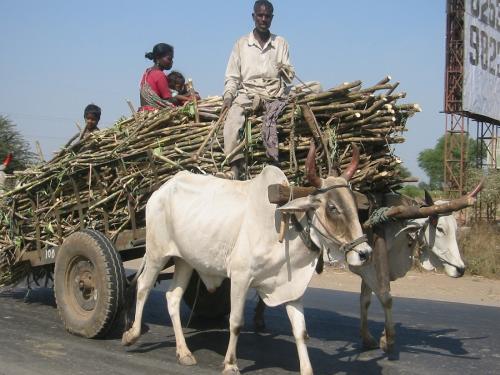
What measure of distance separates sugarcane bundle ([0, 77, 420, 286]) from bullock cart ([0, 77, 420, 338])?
10mm

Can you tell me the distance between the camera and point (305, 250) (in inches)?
216

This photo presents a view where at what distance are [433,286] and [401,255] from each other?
6.82 m

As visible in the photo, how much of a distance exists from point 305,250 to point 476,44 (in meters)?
19.2

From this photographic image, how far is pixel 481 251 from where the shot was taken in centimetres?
1546

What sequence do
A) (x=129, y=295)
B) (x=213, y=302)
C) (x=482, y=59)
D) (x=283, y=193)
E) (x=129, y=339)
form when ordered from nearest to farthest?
1. (x=283, y=193)
2. (x=129, y=339)
3. (x=129, y=295)
4. (x=213, y=302)
5. (x=482, y=59)

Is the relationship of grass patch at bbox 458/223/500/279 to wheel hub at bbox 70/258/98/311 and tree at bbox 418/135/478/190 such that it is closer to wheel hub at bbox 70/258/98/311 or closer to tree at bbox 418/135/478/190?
wheel hub at bbox 70/258/98/311

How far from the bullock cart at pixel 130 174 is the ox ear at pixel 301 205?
0.86 metres

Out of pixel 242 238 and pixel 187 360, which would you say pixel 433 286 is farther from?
pixel 242 238

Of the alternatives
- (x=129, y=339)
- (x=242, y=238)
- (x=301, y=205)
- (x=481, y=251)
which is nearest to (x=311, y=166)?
(x=301, y=205)

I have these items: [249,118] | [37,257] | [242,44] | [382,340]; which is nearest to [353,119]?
[249,118]

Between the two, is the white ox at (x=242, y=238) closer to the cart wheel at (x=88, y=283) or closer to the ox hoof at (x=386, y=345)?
the cart wheel at (x=88, y=283)

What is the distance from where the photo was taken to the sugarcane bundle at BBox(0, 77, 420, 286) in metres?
6.14

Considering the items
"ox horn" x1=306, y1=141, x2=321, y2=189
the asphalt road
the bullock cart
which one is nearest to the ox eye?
"ox horn" x1=306, y1=141, x2=321, y2=189

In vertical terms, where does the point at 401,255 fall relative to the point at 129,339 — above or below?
above
